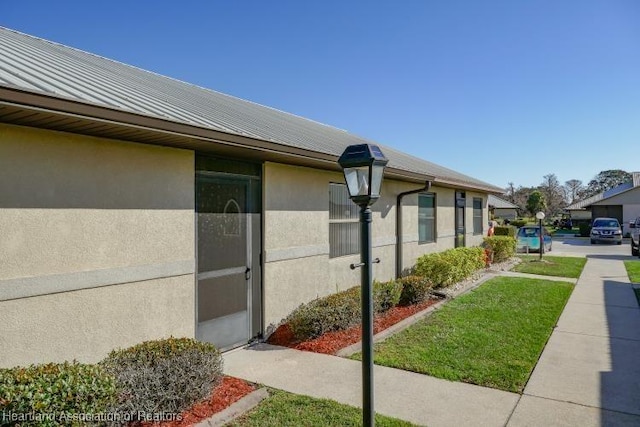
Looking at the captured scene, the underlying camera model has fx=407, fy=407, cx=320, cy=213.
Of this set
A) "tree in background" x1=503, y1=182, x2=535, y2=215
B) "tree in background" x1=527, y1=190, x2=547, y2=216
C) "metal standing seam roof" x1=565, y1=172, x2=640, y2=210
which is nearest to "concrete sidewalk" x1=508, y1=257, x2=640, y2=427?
"metal standing seam roof" x1=565, y1=172, x2=640, y2=210

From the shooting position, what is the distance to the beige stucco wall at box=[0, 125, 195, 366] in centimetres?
371

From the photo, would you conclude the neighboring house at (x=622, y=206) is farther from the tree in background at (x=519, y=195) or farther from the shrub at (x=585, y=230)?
the tree in background at (x=519, y=195)

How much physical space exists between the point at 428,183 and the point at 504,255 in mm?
7563

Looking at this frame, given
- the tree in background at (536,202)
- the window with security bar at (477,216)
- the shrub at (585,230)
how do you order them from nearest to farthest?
the window with security bar at (477,216), the shrub at (585,230), the tree in background at (536,202)

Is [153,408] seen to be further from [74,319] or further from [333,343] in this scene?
[333,343]

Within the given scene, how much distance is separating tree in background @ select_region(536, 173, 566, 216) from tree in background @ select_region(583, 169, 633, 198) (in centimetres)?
980

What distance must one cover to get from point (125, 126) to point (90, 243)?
1331 millimetres

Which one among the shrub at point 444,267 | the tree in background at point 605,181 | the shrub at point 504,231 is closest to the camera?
the shrub at point 444,267

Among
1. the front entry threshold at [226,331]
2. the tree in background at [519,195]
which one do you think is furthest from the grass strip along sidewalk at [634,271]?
the tree in background at [519,195]

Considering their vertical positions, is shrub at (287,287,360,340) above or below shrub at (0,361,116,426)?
below

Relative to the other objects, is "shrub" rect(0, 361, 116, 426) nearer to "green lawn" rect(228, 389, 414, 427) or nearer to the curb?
the curb

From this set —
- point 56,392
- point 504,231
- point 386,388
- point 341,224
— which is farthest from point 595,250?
point 56,392

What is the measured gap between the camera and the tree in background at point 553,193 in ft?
224

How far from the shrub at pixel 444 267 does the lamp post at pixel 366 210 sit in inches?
266
